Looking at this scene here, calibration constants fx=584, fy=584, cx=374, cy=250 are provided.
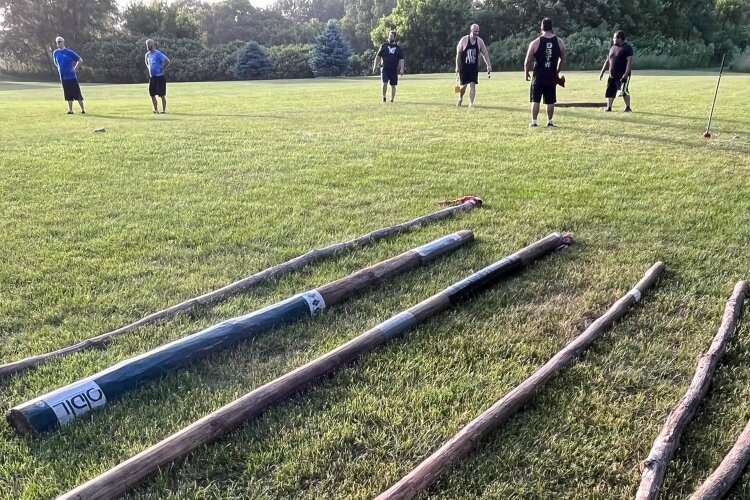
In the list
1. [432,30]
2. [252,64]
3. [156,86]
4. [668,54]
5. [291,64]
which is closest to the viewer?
[156,86]

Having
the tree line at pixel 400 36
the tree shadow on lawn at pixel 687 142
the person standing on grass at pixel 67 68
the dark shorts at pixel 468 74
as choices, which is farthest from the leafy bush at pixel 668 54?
the person standing on grass at pixel 67 68

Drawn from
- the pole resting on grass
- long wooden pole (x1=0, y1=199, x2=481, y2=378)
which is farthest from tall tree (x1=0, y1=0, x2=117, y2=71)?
the pole resting on grass

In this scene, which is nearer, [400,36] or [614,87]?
[614,87]

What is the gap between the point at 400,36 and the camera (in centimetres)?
4994

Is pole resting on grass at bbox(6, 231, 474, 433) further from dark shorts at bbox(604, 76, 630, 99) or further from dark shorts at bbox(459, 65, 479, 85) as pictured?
dark shorts at bbox(604, 76, 630, 99)

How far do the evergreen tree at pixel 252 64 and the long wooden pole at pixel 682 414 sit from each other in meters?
44.5

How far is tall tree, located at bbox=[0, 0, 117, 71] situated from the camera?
2076 inches

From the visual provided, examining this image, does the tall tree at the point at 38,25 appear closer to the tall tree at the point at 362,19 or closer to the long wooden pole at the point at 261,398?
the tall tree at the point at 362,19

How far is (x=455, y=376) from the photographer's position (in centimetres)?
311

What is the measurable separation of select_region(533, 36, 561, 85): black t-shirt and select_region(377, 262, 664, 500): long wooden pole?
8.12m

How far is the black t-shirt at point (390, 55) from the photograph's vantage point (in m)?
15.6

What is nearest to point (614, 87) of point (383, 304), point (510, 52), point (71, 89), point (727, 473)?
point (383, 304)

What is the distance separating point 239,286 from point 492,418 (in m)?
2.14

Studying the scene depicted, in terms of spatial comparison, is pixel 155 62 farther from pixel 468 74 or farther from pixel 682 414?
pixel 682 414
